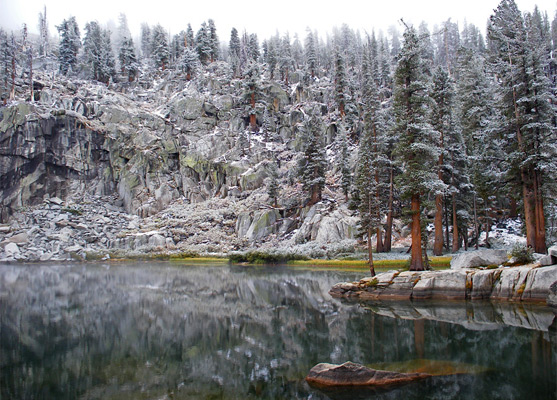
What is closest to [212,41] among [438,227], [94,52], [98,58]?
[98,58]

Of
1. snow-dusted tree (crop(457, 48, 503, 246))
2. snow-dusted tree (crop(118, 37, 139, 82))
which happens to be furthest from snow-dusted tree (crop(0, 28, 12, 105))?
snow-dusted tree (crop(457, 48, 503, 246))

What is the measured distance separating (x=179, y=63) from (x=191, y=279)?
8409 cm

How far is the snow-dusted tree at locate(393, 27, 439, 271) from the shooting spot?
26.0 m

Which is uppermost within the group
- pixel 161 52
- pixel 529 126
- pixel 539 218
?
pixel 161 52

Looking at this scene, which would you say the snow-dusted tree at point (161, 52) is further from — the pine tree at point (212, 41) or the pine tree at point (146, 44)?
the pine tree at point (146, 44)

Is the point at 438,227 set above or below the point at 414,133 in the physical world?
below

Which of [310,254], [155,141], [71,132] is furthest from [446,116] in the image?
[71,132]

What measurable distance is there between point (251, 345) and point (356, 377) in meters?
5.13

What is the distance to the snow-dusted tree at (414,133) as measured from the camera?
85.2 ft

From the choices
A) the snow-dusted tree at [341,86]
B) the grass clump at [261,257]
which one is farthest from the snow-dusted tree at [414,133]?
the snow-dusted tree at [341,86]

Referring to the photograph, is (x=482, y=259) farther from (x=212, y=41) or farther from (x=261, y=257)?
(x=212, y=41)

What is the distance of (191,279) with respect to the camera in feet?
116

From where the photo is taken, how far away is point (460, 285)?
69.8 ft

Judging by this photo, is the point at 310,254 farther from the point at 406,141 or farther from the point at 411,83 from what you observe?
the point at 411,83
